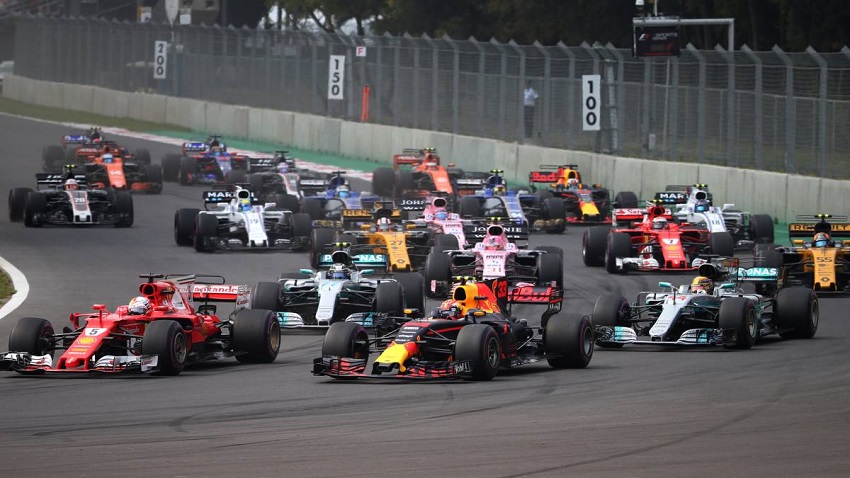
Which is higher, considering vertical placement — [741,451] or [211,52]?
[211,52]

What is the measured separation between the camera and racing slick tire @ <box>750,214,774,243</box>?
29.8m

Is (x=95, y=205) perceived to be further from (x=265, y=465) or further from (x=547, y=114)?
(x=265, y=465)

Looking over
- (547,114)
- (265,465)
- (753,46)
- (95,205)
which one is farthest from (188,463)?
(753,46)

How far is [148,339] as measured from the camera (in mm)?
16922

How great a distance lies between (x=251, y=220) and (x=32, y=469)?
18659 millimetres

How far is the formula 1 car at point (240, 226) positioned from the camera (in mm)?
30078

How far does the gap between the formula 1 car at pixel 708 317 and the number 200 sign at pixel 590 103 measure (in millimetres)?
21520

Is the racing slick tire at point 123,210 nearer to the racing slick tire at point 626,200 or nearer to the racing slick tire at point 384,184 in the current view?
the racing slick tire at point 384,184

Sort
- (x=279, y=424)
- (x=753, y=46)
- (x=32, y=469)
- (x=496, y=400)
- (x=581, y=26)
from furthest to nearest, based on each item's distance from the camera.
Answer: (x=581, y=26)
(x=753, y=46)
(x=496, y=400)
(x=279, y=424)
(x=32, y=469)

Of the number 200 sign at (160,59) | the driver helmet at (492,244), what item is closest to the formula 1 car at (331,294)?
the driver helmet at (492,244)

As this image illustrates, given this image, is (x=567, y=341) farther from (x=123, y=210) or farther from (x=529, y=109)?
(x=529, y=109)

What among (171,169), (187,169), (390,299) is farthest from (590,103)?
(390,299)

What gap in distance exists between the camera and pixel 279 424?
46.2ft

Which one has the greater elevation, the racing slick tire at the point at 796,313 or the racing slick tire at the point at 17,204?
the racing slick tire at the point at 17,204
